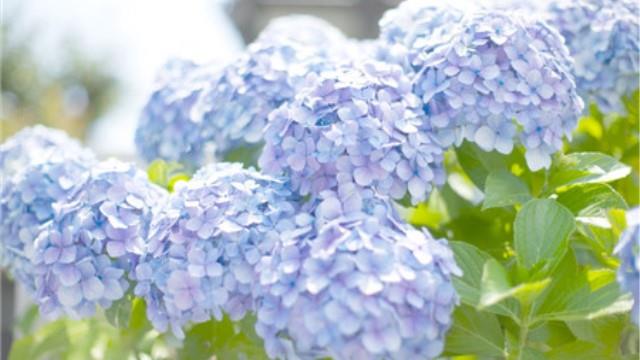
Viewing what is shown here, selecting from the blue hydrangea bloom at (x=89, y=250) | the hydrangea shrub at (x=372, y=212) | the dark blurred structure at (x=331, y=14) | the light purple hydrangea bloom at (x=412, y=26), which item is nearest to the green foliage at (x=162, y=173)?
the hydrangea shrub at (x=372, y=212)

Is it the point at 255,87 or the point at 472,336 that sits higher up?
the point at 255,87

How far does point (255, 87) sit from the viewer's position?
109 centimetres

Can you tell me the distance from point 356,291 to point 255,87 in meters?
0.41

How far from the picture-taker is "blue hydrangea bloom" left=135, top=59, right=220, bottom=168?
46.4 inches

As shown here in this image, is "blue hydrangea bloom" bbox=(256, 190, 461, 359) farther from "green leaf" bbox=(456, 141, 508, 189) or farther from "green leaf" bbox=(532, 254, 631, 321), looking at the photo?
"green leaf" bbox=(456, 141, 508, 189)

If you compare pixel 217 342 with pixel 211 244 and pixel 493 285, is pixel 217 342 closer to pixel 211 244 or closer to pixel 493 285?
pixel 211 244

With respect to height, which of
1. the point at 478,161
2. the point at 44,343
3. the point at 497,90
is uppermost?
the point at 497,90

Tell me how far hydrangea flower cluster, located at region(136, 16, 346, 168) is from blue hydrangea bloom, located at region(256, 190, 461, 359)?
0.28m

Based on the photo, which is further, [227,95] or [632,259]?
[227,95]

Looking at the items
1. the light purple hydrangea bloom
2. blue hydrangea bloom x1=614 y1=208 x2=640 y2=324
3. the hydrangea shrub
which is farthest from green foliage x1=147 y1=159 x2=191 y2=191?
blue hydrangea bloom x1=614 y1=208 x2=640 y2=324

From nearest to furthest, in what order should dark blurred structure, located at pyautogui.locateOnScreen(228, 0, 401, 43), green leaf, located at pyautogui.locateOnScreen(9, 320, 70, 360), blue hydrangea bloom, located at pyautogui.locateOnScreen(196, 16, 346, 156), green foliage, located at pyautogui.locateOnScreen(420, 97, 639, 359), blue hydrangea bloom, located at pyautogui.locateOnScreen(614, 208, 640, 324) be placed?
blue hydrangea bloom, located at pyautogui.locateOnScreen(614, 208, 640, 324), green foliage, located at pyautogui.locateOnScreen(420, 97, 639, 359), blue hydrangea bloom, located at pyautogui.locateOnScreen(196, 16, 346, 156), green leaf, located at pyautogui.locateOnScreen(9, 320, 70, 360), dark blurred structure, located at pyautogui.locateOnScreen(228, 0, 401, 43)

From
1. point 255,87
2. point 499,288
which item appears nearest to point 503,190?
point 499,288

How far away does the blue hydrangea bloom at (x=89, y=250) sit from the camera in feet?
3.08

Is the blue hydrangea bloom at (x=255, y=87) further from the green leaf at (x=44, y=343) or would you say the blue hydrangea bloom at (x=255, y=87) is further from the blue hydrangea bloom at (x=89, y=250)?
the green leaf at (x=44, y=343)
